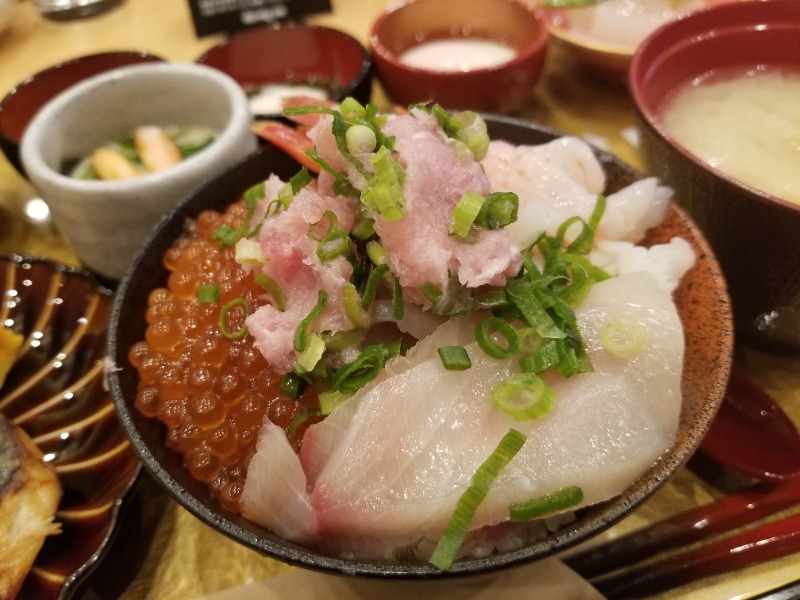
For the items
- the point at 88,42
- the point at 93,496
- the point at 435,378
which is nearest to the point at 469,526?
the point at 435,378

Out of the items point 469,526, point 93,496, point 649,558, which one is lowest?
point 649,558

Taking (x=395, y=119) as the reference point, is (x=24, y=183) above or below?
below

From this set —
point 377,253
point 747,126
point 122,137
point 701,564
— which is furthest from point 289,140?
point 701,564

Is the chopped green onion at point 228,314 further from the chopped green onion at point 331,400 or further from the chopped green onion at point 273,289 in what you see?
the chopped green onion at point 331,400

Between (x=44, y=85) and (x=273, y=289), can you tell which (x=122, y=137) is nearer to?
(x=44, y=85)

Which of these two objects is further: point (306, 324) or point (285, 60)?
point (285, 60)

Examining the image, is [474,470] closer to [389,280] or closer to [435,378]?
[435,378]

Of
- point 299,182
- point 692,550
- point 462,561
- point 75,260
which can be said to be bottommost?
point 692,550

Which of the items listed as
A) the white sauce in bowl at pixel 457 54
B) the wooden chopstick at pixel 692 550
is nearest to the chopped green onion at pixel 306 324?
the wooden chopstick at pixel 692 550
